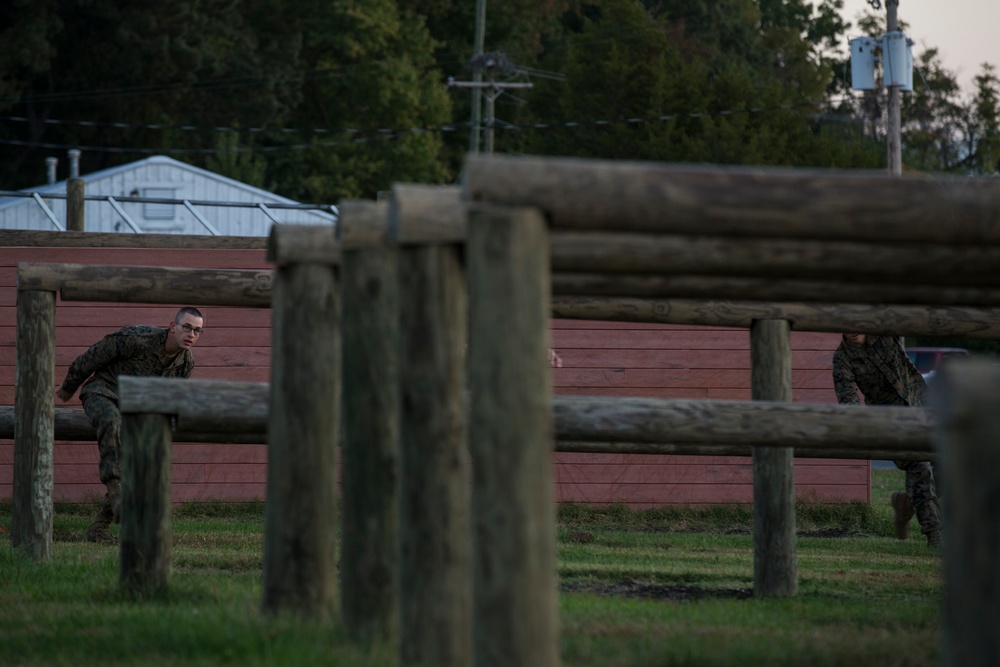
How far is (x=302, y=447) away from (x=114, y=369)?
507cm

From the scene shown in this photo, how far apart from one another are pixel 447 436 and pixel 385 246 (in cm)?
82

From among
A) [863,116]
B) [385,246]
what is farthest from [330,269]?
[863,116]

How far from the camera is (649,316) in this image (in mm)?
8117

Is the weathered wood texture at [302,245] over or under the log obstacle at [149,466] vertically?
over

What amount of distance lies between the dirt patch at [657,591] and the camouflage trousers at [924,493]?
107 inches

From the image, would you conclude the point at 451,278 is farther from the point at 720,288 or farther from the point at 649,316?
the point at 649,316

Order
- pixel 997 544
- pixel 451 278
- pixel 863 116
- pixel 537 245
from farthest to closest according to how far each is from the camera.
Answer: pixel 863 116 < pixel 451 278 < pixel 537 245 < pixel 997 544

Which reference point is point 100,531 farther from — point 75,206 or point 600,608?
point 600,608

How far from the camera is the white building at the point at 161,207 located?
21188 millimetres

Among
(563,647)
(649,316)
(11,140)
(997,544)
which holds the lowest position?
(563,647)

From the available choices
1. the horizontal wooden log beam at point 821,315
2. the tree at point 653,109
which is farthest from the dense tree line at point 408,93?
the horizontal wooden log beam at point 821,315

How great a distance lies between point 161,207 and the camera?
2469 cm

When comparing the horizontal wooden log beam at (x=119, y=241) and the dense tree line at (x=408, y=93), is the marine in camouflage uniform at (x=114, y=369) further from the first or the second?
the dense tree line at (x=408, y=93)

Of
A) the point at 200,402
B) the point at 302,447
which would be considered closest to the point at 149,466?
the point at 200,402
